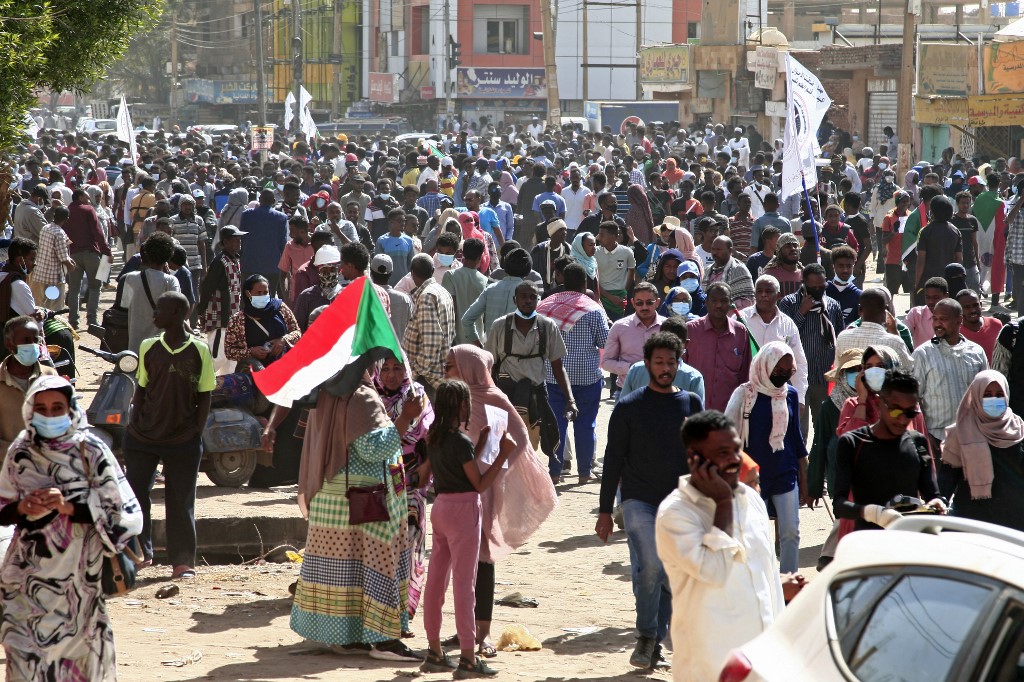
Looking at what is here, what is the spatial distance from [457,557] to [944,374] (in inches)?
130

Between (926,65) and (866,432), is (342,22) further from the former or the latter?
(866,432)

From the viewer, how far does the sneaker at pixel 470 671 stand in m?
6.46

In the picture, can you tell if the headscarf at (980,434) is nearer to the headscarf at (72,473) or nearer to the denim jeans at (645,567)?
the denim jeans at (645,567)

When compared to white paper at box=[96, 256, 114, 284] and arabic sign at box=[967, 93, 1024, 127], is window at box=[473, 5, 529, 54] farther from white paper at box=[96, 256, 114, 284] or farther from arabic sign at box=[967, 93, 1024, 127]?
white paper at box=[96, 256, 114, 284]

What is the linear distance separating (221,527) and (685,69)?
145 ft

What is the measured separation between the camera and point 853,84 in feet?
139

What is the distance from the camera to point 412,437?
7.28m

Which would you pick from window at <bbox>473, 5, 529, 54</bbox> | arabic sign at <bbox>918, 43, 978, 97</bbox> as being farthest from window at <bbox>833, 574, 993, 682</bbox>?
window at <bbox>473, 5, 529, 54</bbox>

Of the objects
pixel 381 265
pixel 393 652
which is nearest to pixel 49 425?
pixel 393 652

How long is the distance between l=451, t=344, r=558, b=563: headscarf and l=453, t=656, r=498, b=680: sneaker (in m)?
0.55

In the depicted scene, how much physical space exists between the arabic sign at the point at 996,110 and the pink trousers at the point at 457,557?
85.8 feet

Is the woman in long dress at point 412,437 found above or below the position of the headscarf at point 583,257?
below

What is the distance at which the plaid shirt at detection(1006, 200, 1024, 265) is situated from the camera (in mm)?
17094

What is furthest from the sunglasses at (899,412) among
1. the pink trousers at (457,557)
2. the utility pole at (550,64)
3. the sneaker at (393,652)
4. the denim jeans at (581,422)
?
the utility pole at (550,64)
